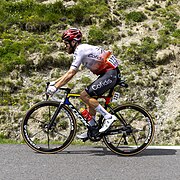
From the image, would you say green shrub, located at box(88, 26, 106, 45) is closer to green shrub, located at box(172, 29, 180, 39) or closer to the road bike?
green shrub, located at box(172, 29, 180, 39)

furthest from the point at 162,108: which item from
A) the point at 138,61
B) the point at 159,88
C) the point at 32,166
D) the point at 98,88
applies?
the point at 32,166

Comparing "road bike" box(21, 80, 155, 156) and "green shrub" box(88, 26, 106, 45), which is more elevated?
"road bike" box(21, 80, 155, 156)

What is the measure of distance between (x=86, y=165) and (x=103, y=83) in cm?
137

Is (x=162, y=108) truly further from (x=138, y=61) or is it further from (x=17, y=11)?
(x=17, y=11)

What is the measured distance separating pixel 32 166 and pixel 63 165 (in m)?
0.47

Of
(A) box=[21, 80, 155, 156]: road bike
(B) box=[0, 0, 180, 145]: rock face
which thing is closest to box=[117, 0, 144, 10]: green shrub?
(B) box=[0, 0, 180, 145]: rock face

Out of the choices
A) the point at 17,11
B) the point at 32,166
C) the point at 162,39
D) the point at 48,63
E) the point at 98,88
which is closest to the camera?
the point at 32,166

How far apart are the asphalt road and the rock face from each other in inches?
155

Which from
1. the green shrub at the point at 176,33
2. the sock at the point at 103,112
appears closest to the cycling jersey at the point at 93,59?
the sock at the point at 103,112

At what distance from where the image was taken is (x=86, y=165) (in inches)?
275

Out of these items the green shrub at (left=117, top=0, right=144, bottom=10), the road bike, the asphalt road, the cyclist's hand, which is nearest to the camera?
the asphalt road

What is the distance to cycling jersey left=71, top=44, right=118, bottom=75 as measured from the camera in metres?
7.34

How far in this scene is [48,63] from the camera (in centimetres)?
1383

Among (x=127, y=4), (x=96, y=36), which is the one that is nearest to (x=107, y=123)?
(x=96, y=36)
